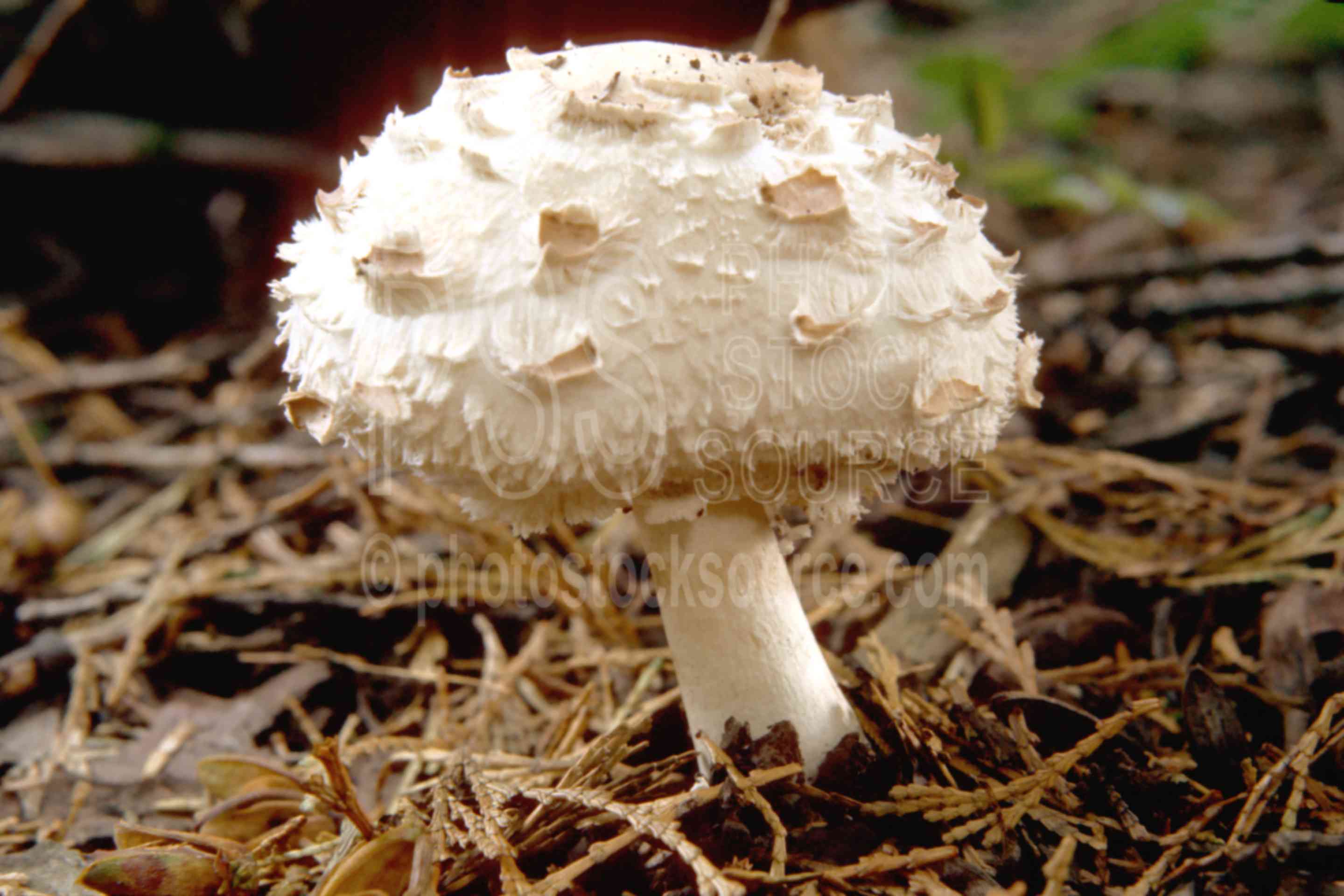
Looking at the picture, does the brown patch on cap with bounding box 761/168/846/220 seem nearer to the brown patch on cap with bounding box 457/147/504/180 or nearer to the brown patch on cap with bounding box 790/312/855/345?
the brown patch on cap with bounding box 790/312/855/345

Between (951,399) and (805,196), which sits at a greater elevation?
(805,196)

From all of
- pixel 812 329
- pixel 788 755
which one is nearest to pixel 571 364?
pixel 812 329

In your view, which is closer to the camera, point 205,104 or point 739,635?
point 739,635

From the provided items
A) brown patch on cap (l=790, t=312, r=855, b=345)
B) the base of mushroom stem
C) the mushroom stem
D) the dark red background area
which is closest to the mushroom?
brown patch on cap (l=790, t=312, r=855, b=345)

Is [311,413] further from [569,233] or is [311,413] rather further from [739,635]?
[739,635]

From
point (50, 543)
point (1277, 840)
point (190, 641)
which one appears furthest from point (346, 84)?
point (1277, 840)

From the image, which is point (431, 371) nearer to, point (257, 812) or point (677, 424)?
point (677, 424)
